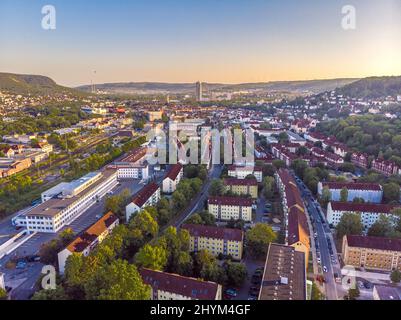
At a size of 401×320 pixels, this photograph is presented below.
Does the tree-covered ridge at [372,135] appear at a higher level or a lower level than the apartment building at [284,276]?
higher

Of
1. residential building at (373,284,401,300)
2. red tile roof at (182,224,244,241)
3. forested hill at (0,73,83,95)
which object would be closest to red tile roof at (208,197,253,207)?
red tile roof at (182,224,244,241)

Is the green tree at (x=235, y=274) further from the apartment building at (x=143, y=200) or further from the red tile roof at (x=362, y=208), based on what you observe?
the red tile roof at (x=362, y=208)

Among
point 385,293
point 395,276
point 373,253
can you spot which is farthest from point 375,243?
point 385,293

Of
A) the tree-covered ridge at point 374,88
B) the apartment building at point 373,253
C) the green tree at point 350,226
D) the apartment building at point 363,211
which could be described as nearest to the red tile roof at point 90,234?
the apartment building at point 373,253

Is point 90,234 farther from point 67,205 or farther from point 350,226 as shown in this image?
point 350,226

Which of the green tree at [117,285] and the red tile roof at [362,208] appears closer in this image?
the green tree at [117,285]
